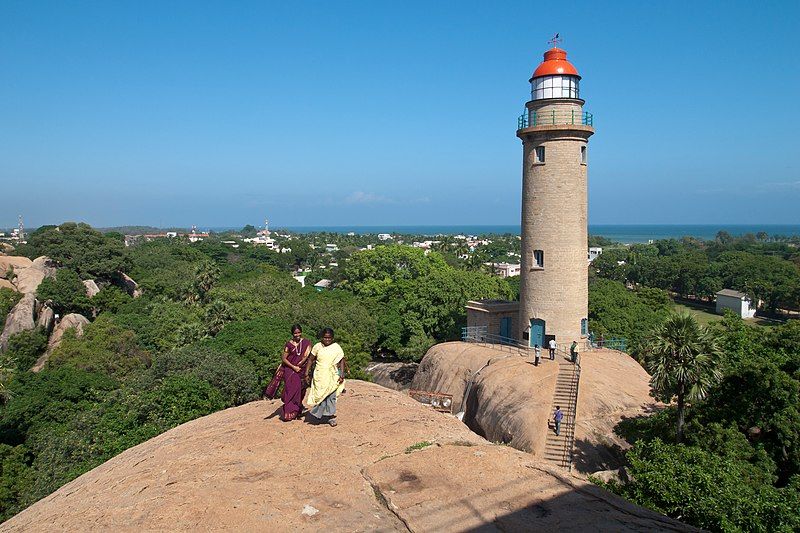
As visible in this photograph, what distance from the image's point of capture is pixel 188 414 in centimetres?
1755

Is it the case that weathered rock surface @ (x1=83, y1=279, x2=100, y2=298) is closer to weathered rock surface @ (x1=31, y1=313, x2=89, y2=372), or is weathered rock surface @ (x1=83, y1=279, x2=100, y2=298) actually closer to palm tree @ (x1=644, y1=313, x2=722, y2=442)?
weathered rock surface @ (x1=31, y1=313, x2=89, y2=372)

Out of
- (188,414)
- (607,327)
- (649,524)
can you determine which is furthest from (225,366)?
(607,327)

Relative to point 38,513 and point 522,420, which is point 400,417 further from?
point 522,420

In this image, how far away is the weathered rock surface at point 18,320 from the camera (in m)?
38.9

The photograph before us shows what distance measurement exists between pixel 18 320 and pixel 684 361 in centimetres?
4404

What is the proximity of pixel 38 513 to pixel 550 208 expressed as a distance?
65.9ft

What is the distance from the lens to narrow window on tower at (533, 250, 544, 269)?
2330cm

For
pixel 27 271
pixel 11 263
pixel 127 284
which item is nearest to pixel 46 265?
pixel 27 271

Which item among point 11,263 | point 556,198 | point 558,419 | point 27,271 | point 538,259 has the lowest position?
point 558,419

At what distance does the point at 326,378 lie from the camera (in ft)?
31.6

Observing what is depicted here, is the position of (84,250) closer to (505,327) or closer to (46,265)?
(46,265)

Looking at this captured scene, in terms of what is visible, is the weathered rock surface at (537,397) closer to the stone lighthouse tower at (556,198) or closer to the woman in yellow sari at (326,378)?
Result: the stone lighthouse tower at (556,198)

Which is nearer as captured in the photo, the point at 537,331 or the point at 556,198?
the point at 556,198

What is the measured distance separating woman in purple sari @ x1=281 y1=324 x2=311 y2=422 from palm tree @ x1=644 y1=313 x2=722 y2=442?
1045 centimetres
